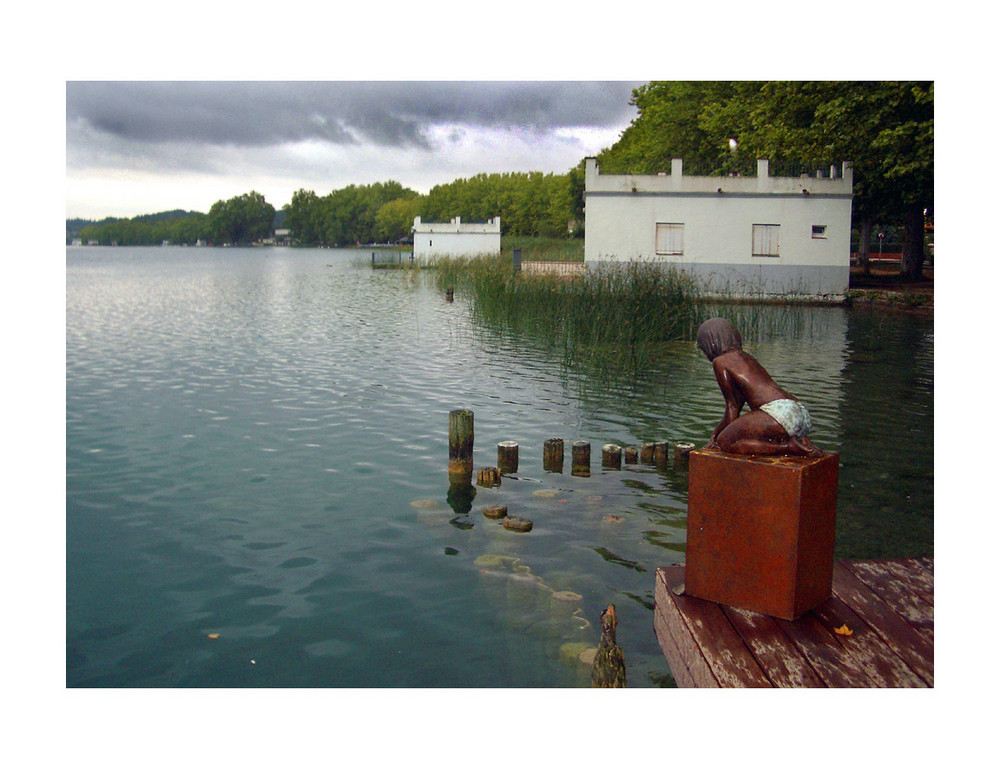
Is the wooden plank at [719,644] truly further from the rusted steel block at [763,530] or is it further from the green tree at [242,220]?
the green tree at [242,220]

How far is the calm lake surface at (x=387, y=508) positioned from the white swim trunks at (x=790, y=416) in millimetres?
1359

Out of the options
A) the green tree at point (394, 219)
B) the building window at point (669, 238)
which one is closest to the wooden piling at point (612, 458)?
the building window at point (669, 238)

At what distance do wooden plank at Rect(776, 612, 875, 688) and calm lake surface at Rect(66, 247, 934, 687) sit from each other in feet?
2.49

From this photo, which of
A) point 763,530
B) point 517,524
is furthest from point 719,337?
point 517,524

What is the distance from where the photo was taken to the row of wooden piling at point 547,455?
24.1 ft

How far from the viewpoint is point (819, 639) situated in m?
3.58

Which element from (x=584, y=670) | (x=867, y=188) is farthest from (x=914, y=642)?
(x=867, y=188)

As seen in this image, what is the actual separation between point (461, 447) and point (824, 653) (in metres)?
4.22

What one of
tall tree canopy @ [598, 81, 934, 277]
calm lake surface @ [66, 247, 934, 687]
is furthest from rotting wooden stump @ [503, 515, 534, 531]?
tall tree canopy @ [598, 81, 934, 277]

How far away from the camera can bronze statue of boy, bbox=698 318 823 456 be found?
377 centimetres

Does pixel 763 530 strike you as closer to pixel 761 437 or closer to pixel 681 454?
pixel 761 437

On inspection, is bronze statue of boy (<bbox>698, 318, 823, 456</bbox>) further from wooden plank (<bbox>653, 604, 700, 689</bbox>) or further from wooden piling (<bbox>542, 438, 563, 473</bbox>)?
wooden piling (<bbox>542, 438, 563, 473</bbox>)
